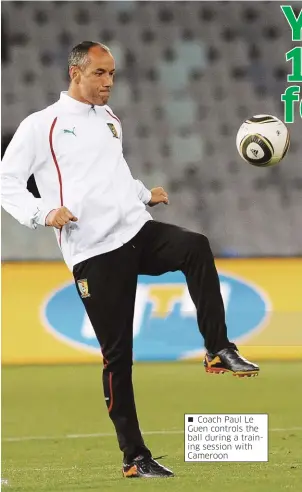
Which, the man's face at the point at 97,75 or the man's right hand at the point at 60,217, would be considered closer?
the man's right hand at the point at 60,217

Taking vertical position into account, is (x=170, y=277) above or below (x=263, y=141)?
below

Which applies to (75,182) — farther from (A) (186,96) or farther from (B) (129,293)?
(A) (186,96)

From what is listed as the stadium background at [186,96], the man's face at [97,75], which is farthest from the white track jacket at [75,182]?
the stadium background at [186,96]

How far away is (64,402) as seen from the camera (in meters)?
7.77

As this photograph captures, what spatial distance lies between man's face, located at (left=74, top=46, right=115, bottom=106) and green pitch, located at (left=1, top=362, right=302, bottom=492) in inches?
64.3

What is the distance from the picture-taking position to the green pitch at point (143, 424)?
468 cm

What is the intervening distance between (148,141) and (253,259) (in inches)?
118

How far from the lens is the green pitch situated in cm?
468

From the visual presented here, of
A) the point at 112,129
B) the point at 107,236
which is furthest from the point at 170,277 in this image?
the point at 107,236

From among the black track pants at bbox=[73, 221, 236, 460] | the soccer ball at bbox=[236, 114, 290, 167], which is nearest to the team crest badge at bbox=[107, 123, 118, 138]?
the black track pants at bbox=[73, 221, 236, 460]

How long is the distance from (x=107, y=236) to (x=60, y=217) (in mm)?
277

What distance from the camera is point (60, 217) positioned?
4.36 meters

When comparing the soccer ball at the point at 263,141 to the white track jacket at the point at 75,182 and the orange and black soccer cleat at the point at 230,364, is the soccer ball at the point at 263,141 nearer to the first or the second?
the white track jacket at the point at 75,182

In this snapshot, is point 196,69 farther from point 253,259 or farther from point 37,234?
point 253,259
